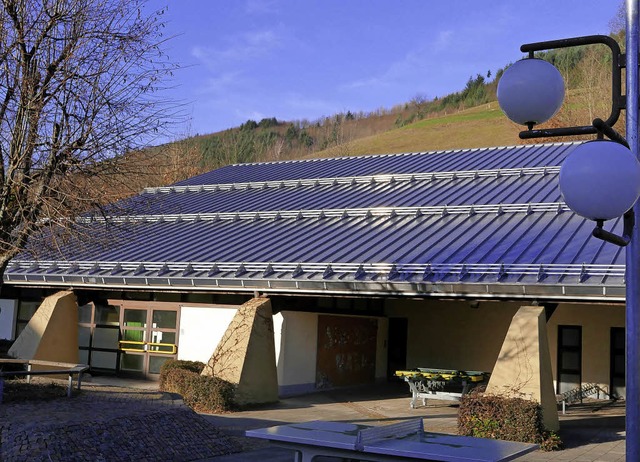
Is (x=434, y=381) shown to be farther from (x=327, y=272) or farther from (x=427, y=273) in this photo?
(x=327, y=272)

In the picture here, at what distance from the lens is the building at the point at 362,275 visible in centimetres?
1516

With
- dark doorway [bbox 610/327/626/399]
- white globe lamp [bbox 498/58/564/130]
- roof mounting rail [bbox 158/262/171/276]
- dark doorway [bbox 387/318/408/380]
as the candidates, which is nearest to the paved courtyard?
dark doorway [bbox 610/327/626/399]

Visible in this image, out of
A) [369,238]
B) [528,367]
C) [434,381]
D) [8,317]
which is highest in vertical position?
[369,238]

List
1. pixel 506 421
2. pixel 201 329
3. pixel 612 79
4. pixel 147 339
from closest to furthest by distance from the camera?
pixel 612 79, pixel 506 421, pixel 201 329, pixel 147 339

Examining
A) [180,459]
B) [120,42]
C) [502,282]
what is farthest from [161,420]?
[502,282]

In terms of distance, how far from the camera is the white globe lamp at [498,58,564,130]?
432 cm

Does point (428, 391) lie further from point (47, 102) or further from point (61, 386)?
point (47, 102)

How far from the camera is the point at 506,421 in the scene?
489 inches

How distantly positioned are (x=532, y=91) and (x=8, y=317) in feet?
71.9

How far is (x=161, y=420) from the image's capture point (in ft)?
36.2

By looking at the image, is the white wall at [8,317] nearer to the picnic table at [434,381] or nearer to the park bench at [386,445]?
the picnic table at [434,381]

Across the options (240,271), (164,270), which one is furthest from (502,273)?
(164,270)

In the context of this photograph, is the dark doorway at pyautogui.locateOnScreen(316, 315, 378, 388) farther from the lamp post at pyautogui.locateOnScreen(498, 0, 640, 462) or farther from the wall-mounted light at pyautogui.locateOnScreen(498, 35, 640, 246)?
the lamp post at pyautogui.locateOnScreen(498, 0, 640, 462)

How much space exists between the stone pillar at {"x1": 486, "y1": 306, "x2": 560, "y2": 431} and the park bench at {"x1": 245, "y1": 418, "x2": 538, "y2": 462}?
16.2 ft
